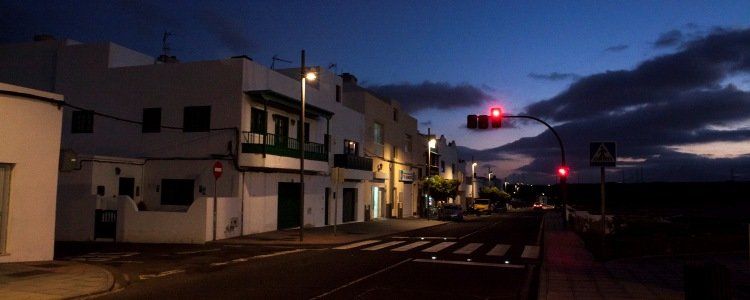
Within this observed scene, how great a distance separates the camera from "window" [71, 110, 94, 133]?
27500mm

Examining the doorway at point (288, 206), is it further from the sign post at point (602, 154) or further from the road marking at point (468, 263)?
the sign post at point (602, 154)

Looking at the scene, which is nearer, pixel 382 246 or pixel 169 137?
pixel 382 246

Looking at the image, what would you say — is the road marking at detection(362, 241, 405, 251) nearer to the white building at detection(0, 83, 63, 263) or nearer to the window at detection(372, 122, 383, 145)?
the white building at detection(0, 83, 63, 263)

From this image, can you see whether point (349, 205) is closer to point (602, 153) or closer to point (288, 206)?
point (288, 206)

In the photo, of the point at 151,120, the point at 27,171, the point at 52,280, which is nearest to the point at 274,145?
the point at 151,120

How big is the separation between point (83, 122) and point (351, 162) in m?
15.5

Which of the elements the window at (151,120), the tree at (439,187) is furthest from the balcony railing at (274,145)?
the tree at (439,187)

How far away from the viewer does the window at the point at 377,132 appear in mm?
44281

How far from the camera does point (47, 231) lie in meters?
15.2

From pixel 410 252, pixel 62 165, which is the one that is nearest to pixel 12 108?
pixel 62 165

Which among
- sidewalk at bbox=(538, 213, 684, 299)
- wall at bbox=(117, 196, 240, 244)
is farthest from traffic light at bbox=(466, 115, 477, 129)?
wall at bbox=(117, 196, 240, 244)

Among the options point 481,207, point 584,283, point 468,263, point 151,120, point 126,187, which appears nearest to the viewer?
point 584,283

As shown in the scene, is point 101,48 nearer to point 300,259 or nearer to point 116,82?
point 116,82

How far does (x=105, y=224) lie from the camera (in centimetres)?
2181
